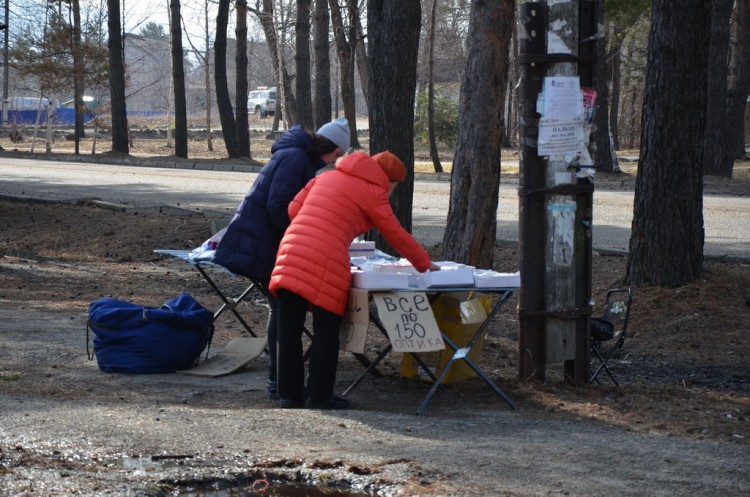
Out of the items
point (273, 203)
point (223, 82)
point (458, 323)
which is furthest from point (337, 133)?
point (223, 82)

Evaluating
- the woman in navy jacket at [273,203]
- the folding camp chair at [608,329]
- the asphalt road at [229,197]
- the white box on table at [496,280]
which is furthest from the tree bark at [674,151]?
the woman in navy jacket at [273,203]

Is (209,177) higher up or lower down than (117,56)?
lower down

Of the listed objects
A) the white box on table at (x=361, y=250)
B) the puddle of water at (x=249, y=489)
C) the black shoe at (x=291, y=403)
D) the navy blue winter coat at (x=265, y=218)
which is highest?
the navy blue winter coat at (x=265, y=218)

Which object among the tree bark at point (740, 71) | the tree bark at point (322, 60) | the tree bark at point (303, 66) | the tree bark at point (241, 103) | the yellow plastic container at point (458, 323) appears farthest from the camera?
the tree bark at point (241, 103)

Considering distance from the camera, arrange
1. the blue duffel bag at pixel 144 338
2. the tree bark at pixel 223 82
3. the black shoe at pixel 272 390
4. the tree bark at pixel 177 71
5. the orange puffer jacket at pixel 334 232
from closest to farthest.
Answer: the orange puffer jacket at pixel 334 232
the black shoe at pixel 272 390
the blue duffel bag at pixel 144 338
the tree bark at pixel 223 82
the tree bark at pixel 177 71

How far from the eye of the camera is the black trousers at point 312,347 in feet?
19.8

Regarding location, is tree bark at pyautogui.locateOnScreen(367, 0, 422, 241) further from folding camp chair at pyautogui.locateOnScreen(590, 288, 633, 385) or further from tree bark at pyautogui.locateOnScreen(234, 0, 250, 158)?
tree bark at pyautogui.locateOnScreen(234, 0, 250, 158)

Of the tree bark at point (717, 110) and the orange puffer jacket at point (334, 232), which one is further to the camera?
the tree bark at point (717, 110)

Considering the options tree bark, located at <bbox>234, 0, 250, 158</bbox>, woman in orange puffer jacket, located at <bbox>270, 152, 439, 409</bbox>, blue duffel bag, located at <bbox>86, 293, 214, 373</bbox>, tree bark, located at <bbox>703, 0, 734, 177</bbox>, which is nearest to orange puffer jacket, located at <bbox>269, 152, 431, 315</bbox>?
woman in orange puffer jacket, located at <bbox>270, 152, 439, 409</bbox>

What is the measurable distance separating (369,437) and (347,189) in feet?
4.67

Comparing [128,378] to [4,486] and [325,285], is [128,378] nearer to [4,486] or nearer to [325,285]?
[325,285]

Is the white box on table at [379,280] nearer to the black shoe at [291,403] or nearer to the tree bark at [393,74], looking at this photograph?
the black shoe at [291,403]

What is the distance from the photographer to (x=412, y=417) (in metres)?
5.84

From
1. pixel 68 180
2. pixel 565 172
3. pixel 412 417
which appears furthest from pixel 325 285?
pixel 68 180
